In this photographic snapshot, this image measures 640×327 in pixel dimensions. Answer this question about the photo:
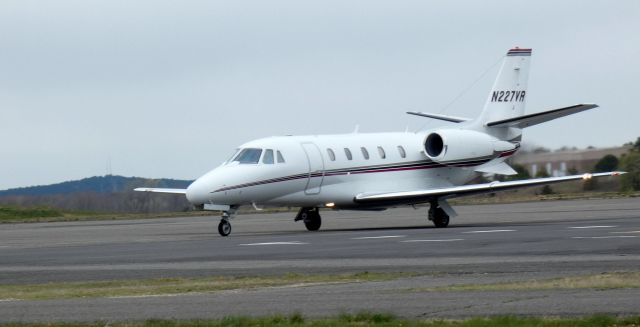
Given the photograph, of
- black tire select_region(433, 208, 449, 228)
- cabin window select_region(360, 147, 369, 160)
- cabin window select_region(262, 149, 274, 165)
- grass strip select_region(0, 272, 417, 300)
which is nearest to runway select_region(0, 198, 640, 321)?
black tire select_region(433, 208, 449, 228)

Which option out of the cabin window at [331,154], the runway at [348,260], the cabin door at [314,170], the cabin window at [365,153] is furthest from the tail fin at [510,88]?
the cabin door at [314,170]

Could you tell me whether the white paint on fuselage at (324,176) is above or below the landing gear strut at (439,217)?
above

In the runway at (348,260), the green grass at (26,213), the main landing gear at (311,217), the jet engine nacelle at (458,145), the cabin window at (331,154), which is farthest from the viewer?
the green grass at (26,213)

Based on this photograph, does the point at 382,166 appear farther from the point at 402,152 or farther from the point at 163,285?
the point at 163,285

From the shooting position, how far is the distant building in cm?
5194

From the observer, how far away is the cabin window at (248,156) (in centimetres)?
3844

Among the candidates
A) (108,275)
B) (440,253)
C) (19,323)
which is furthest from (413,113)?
(19,323)

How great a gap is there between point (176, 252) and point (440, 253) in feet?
23.0

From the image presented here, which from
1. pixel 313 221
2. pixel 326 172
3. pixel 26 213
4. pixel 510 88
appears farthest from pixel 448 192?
pixel 26 213

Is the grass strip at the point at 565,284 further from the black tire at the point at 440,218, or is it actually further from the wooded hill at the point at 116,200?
the wooded hill at the point at 116,200

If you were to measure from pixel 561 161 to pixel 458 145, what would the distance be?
10589mm

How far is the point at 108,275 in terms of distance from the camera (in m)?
23.2

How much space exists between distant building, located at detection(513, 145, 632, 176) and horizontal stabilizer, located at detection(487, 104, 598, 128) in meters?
7.57

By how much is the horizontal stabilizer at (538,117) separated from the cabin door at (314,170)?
719 centimetres
